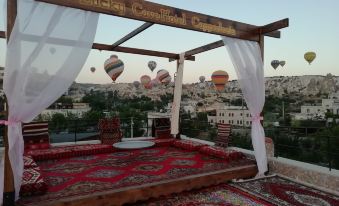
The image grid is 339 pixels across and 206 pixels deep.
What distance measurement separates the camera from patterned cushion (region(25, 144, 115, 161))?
17.0 feet

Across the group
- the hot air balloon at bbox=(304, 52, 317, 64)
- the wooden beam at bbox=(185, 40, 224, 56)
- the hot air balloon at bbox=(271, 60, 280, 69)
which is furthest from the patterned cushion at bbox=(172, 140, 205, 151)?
the hot air balloon at bbox=(271, 60, 280, 69)

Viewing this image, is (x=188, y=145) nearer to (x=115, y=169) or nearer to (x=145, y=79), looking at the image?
(x=115, y=169)

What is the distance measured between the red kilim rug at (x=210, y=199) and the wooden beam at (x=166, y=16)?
103 inches

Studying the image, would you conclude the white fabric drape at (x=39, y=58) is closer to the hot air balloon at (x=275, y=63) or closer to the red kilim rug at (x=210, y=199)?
the red kilim rug at (x=210, y=199)

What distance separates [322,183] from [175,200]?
2351 mm

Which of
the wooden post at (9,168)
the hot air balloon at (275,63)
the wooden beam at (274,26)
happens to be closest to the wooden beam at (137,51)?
the wooden beam at (274,26)

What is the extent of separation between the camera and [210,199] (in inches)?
147

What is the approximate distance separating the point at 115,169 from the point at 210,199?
178 cm

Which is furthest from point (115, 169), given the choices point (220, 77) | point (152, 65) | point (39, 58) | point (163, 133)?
point (152, 65)

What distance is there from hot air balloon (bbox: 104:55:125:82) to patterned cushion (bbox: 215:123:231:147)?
3479mm

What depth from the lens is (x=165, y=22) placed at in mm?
3887

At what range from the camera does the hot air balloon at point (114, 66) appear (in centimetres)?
763

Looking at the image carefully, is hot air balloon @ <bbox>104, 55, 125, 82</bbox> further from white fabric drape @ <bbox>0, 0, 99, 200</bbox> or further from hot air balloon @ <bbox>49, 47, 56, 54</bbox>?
hot air balloon @ <bbox>49, 47, 56, 54</bbox>

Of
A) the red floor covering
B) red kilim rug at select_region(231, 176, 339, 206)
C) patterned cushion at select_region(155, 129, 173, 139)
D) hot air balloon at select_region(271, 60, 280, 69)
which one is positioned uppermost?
hot air balloon at select_region(271, 60, 280, 69)
